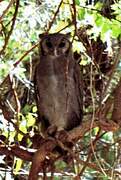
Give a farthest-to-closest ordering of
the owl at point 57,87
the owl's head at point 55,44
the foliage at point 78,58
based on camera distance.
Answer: the owl at point 57,87 → the owl's head at point 55,44 → the foliage at point 78,58

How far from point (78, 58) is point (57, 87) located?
48 cm

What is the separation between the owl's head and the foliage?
43mm

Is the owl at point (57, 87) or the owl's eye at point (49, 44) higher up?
the owl's eye at point (49, 44)

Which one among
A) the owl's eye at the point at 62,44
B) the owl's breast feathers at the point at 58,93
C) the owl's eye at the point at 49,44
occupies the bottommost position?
the owl's breast feathers at the point at 58,93

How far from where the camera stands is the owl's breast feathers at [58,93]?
2309 mm

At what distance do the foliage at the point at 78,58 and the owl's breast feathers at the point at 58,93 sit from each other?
0.22 feet

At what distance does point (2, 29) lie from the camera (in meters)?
1.91

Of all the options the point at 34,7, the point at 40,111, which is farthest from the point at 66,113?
the point at 34,7

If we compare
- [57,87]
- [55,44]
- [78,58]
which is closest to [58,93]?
[57,87]

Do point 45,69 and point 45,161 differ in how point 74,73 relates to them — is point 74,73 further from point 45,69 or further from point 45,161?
point 45,161

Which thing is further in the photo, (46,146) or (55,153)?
(55,153)

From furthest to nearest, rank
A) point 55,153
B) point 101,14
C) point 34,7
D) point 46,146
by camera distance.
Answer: point 34,7 < point 101,14 < point 55,153 < point 46,146

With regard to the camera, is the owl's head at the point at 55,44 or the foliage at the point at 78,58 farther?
the owl's head at the point at 55,44

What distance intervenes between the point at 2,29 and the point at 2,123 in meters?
0.44
